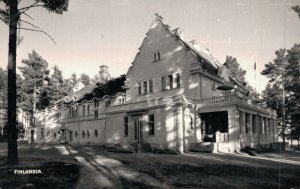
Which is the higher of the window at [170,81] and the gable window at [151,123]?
the window at [170,81]

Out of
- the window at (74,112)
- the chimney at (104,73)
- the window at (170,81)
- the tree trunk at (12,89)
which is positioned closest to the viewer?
the tree trunk at (12,89)

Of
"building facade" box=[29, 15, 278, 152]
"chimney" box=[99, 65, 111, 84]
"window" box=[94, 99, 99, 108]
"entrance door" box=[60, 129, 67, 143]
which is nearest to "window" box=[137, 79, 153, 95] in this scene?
"building facade" box=[29, 15, 278, 152]

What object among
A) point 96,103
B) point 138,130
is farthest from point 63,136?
point 138,130

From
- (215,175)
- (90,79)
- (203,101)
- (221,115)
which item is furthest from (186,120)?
(90,79)

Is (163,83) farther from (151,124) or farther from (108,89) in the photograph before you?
(108,89)

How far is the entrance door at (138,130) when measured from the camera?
87.5 ft

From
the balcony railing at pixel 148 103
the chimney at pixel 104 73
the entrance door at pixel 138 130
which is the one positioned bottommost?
the entrance door at pixel 138 130

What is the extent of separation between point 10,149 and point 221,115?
1966cm

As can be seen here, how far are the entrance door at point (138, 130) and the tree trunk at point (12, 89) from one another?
15304mm

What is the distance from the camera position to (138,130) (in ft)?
88.8

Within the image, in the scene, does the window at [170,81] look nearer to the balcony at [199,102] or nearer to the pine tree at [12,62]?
the balcony at [199,102]

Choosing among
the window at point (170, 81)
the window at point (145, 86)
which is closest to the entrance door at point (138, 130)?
the window at point (145, 86)

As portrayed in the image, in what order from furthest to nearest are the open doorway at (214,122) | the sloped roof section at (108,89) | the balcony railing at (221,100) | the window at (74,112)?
the window at (74,112) → the sloped roof section at (108,89) → the open doorway at (214,122) → the balcony railing at (221,100)

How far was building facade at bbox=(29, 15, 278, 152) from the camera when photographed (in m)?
23.0
